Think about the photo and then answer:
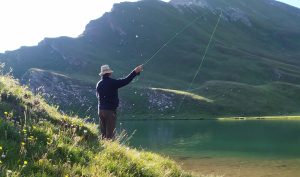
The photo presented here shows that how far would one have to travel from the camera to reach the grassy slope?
772 cm

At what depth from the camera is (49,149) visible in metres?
8.50

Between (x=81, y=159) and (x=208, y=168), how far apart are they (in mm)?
27315

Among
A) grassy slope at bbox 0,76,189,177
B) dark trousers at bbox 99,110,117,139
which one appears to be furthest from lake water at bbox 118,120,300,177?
grassy slope at bbox 0,76,189,177

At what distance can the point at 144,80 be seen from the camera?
636 ft

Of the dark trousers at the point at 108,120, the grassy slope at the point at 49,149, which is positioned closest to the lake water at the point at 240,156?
the dark trousers at the point at 108,120

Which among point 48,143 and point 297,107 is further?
point 297,107

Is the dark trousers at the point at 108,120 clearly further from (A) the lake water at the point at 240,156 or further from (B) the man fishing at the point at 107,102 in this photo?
(A) the lake water at the point at 240,156

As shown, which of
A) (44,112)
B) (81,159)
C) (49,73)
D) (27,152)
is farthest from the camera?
(49,73)

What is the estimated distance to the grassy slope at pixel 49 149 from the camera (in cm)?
772

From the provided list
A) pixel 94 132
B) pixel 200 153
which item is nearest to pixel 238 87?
pixel 200 153

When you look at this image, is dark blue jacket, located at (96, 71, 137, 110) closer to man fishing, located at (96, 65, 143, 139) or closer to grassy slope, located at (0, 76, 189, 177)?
man fishing, located at (96, 65, 143, 139)

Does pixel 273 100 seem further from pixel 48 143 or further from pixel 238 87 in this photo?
pixel 48 143

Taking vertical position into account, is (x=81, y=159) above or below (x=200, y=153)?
above

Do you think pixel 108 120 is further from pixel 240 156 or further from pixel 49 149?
pixel 240 156
